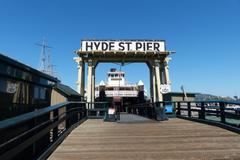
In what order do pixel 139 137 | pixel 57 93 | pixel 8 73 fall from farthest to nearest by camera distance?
pixel 57 93
pixel 139 137
pixel 8 73

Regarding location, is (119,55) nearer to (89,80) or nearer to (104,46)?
(104,46)

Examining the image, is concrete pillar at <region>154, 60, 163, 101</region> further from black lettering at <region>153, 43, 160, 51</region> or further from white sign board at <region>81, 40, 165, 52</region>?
white sign board at <region>81, 40, 165, 52</region>

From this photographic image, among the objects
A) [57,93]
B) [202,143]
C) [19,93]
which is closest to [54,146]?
[19,93]

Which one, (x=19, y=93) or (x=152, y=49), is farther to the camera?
(x=152, y=49)

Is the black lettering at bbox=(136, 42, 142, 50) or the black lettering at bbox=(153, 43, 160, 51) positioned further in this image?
the black lettering at bbox=(153, 43, 160, 51)

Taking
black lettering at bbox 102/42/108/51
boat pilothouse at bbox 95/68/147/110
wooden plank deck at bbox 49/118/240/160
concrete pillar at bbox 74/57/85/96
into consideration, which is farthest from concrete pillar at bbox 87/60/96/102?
boat pilothouse at bbox 95/68/147/110

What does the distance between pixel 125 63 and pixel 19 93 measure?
2050 cm

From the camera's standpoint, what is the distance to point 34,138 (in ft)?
15.4

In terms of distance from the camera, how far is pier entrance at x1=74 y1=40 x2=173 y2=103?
75.9 ft

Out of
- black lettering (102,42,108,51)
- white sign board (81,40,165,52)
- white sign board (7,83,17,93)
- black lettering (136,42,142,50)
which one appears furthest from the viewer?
black lettering (136,42,142,50)

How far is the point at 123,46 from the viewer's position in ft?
76.9

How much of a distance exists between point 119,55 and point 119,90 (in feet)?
73.6

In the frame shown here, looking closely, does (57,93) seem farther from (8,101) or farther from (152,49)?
(8,101)

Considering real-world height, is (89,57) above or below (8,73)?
above
